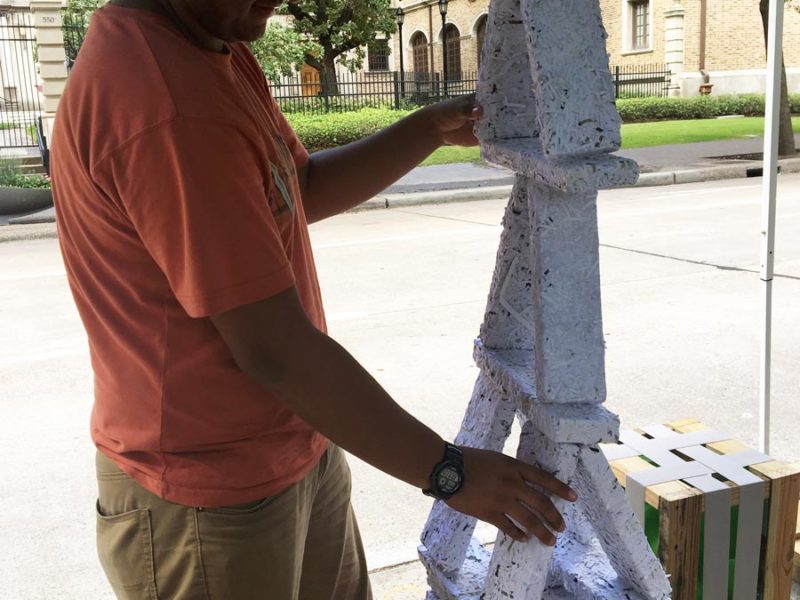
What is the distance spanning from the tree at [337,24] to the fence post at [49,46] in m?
9.80

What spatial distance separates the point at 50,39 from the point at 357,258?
11.5m

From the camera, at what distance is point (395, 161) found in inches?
69.2

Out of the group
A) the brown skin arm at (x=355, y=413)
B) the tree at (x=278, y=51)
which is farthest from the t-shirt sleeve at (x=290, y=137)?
the tree at (x=278, y=51)

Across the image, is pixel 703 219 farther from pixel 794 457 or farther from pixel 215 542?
pixel 215 542

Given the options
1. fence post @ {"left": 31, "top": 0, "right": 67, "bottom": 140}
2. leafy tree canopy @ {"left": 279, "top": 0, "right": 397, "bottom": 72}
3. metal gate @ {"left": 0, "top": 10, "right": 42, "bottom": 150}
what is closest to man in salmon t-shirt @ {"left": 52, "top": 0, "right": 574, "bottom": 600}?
metal gate @ {"left": 0, "top": 10, "right": 42, "bottom": 150}

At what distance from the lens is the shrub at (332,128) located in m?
16.2

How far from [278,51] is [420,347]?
17.0 m

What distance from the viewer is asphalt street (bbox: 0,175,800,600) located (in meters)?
3.26

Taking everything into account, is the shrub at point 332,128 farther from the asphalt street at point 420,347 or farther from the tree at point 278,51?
the asphalt street at point 420,347

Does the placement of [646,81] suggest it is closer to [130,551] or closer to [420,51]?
[420,51]

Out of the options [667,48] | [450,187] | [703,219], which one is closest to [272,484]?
[703,219]

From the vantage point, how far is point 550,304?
1.21 m

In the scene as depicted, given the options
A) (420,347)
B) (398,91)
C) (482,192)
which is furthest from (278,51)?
(420,347)

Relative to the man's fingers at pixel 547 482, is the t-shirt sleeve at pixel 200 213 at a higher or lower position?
higher
